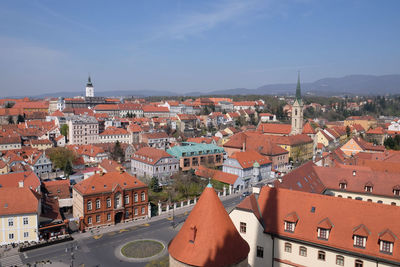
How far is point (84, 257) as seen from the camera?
106 feet

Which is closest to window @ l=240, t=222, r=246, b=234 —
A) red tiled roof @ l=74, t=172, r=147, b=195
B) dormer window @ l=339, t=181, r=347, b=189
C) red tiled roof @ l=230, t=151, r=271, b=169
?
dormer window @ l=339, t=181, r=347, b=189

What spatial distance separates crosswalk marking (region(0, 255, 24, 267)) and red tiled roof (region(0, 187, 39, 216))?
4.86 metres

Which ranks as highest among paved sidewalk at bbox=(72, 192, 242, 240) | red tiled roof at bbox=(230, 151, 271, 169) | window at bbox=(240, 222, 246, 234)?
window at bbox=(240, 222, 246, 234)

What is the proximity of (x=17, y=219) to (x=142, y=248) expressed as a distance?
14.0 metres

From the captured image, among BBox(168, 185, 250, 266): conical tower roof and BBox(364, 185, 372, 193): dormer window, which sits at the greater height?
BBox(168, 185, 250, 266): conical tower roof

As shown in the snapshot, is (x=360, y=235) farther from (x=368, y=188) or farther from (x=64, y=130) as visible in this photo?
(x=64, y=130)

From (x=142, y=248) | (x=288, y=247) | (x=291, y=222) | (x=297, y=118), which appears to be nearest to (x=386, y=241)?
(x=291, y=222)

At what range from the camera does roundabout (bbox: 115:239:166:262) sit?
32397 millimetres

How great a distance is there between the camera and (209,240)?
1592 centimetres

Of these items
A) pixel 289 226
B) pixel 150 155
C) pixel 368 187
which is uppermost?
pixel 289 226

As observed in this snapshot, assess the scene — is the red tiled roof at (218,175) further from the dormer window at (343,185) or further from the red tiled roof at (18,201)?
the red tiled roof at (18,201)

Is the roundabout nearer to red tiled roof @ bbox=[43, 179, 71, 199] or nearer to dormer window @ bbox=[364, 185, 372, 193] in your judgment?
red tiled roof @ bbox=[43, 179, 71, 199]

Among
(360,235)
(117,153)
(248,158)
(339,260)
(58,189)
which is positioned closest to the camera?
(360,235)

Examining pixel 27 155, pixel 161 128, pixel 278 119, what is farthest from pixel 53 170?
pixel 278 119
